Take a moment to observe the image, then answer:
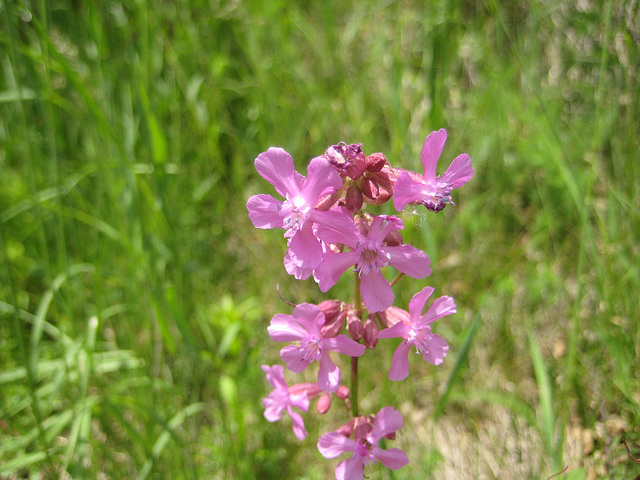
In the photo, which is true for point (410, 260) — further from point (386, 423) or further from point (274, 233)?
point (274, 233)

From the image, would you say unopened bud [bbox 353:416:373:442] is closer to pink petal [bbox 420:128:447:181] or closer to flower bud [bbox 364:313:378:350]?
flower bud [bbox 364:313:378:350]

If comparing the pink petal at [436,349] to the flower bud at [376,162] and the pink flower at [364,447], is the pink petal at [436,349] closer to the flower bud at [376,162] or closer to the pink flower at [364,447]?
the pink flower at [364,447]

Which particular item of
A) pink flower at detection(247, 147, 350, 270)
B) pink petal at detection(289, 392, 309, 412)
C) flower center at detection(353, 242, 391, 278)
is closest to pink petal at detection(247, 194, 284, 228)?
pink flower at detection(247, 147, 350, 270)

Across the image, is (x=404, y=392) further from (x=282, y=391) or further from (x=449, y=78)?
(x=449, y=78)

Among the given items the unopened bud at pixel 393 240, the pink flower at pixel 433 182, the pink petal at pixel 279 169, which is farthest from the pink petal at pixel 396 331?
the pink petal at pixel 279 169

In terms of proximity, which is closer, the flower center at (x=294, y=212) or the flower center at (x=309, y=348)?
the flower center at (x=294, y=212)

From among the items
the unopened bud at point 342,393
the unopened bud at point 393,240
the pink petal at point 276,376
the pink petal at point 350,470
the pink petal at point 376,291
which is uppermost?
the unopened bud at point 393,240
